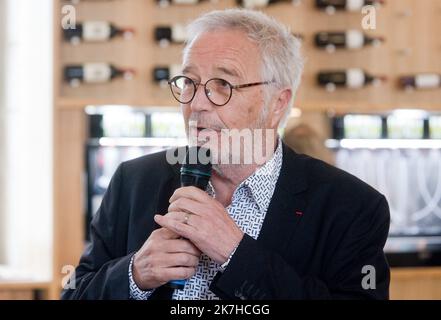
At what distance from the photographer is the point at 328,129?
4.24m

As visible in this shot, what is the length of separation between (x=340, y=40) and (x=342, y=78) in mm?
203

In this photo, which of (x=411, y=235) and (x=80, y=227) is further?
(x=411, y=235)

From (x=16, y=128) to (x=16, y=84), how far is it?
23cm

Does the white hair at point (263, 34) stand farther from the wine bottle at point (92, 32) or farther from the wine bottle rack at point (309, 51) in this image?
the wine bottle at point (92, 32)

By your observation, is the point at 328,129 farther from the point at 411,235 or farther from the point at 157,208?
the point at 157,208

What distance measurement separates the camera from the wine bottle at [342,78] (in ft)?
14.1

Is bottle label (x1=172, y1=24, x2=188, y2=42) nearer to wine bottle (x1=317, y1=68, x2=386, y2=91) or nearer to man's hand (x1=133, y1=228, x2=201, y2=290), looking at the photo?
wine bottle (x1=317, y1=68, x2=386, y2=91)

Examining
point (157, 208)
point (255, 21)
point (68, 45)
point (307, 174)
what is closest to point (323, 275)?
point (307, 174)

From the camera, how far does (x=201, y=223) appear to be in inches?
57.1

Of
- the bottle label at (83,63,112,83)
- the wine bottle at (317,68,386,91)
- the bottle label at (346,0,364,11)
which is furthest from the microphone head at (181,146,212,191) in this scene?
the bottle label at (346,0,364,11)

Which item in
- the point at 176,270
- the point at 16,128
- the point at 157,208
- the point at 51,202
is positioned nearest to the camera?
the point at 176,270

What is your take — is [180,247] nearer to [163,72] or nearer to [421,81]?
[163,72]

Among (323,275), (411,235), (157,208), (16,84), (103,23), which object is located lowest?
(411,235)

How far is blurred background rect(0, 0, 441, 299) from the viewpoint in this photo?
4.02 m
